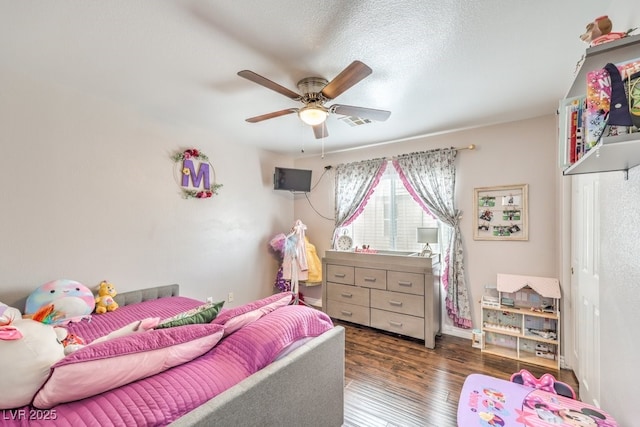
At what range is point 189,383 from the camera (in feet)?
3.77

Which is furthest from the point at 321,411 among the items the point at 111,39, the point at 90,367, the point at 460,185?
the point at 460,185

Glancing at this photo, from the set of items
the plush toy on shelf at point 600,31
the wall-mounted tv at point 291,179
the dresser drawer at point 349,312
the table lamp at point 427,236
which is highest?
the plush toy on shelf at point 600,31

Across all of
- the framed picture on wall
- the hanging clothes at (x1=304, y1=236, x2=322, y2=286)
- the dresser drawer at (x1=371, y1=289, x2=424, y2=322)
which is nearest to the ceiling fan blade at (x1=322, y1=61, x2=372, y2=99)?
the framed picture on wall

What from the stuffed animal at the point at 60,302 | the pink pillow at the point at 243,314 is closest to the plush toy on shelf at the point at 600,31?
the pink pillow at the point at 243,314

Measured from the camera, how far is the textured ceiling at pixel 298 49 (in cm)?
152

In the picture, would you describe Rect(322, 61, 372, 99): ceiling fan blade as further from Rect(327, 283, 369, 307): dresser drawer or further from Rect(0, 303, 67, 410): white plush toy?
Rect(327, 283, 369, 307): dresser drawer

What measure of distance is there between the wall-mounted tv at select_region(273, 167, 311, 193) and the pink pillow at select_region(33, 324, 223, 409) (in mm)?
3012

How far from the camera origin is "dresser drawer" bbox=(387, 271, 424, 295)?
124 inches

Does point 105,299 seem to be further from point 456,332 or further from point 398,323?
point 456,332

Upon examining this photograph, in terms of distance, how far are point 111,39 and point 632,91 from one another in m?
2.55

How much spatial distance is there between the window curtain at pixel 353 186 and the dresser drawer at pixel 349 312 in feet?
3.36

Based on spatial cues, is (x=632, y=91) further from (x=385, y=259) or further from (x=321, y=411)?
(x=385, y=259)

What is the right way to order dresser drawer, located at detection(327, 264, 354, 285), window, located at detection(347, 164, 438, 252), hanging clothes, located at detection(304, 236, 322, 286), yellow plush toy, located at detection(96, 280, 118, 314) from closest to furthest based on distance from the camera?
yellow plush toy, located at detection(96, 280, 118, 314), dresser drawer, located at detection(327, 264, 354, 285), window, located at detection(347, 164, 438, 252), hanging clothes, located at detection(304, 236, 322, 286)

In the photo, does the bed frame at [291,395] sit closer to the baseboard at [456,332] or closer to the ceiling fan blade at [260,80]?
the ceiling fan blade at [260,80]
